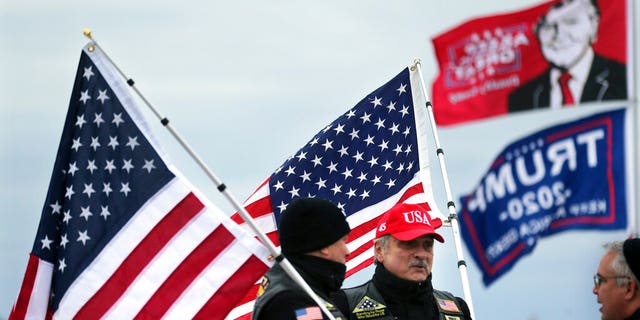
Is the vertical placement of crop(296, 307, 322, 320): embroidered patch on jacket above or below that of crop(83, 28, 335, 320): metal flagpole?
below

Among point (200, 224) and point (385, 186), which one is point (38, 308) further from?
point (385, 186)

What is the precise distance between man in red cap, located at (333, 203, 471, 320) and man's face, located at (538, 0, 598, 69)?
6395 millimetres

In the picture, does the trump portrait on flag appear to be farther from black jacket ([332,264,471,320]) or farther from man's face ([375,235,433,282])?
black jacket ([332,264,471,320])

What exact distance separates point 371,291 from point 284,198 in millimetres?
2020

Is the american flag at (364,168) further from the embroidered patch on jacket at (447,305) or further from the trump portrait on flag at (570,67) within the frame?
the trump portrait on flag at (570,67)

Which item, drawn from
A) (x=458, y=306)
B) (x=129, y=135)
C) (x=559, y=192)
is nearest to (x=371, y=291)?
(x=458, y=306)

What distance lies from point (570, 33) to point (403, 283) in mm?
7107

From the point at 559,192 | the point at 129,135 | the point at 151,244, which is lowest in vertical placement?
the point at 559,192

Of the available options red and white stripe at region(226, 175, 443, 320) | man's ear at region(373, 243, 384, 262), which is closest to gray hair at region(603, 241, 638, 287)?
man's ear at region(373, 243, 384, 262)

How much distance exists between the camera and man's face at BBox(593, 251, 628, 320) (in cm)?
830

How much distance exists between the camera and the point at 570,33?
16.8m

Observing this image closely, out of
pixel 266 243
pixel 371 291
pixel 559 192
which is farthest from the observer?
pixel 559 192

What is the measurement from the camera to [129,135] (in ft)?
32.7

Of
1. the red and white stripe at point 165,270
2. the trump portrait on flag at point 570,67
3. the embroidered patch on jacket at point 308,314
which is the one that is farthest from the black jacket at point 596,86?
the embroidered patch on jacket at point 308,314
